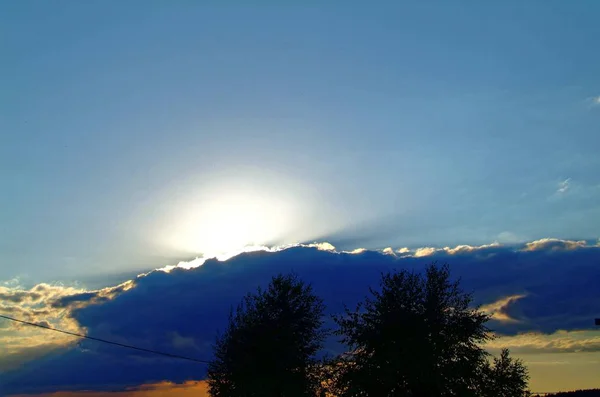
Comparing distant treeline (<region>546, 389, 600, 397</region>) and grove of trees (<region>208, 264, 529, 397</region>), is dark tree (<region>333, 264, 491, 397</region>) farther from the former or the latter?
distant treeline (<region>546, 389, 600, 397</region>)

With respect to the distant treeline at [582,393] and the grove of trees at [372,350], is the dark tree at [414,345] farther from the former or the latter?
the distant treeline at [582,393]

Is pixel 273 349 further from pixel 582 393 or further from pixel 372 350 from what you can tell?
pixel 582 393

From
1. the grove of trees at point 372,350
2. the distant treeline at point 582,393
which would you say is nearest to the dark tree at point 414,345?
the grove of trees at point 372,350

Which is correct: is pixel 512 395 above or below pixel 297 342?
below

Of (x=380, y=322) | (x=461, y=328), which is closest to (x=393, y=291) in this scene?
(x=380, y=322)

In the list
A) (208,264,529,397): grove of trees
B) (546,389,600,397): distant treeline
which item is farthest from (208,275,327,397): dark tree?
(546,389,600,397): distant treeline

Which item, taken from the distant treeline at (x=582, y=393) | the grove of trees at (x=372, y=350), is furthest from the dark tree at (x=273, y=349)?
the distant treeline at (x=582, y=393)

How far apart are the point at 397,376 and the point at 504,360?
2526 cm

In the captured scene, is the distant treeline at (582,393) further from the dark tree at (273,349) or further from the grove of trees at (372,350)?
the dark tree at (273,349)

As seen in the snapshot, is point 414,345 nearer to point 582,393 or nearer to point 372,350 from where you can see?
point 372,350

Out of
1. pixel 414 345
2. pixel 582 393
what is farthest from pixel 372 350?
pixel 582 393

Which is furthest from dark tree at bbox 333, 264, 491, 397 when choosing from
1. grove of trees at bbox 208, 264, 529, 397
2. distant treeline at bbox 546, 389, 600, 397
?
distant treeline at bbox 546, 389, 600, 397

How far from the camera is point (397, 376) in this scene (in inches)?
1999

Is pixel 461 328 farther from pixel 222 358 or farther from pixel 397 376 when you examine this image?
pixel 222 358
